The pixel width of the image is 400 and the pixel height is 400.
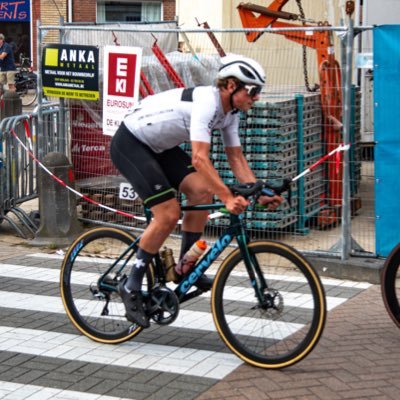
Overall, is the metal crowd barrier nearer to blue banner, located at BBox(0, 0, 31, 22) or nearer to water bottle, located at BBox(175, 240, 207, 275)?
water bottle, located at BBox(175, 240, 207, 275)

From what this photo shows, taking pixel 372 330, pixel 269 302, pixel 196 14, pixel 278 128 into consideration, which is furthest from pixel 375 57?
pixel 196 14

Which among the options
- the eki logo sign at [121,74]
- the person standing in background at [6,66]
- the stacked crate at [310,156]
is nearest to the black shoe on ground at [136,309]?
the stacked crate at [310,156]

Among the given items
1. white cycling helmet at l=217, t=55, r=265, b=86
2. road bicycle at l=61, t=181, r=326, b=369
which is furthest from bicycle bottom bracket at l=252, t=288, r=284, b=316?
white cycling helmet at l=217, t=55, r=265, b=86

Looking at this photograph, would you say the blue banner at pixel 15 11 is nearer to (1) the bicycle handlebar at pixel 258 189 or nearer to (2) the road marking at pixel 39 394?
(1) the bicycle handlebar at pixel 258 189

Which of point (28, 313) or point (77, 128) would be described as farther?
point (77, 128)

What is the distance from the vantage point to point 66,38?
35.3 feet

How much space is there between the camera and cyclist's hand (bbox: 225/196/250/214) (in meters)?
5.69

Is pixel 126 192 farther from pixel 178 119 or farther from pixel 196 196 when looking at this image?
pixel 178 119

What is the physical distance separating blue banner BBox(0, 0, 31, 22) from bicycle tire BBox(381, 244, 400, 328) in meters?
32.2

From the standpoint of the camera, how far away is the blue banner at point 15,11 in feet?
121

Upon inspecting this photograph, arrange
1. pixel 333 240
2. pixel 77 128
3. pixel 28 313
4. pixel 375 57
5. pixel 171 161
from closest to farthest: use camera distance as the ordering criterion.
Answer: pixel 171 161, pixel 28 313, pixel 375 57, pixel 333 240, pixel 77 128

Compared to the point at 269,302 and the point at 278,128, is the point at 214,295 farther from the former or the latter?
the point at 278,128

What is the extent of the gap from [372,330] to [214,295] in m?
1.49

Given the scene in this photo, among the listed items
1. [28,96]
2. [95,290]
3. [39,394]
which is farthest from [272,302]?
[28,96]
